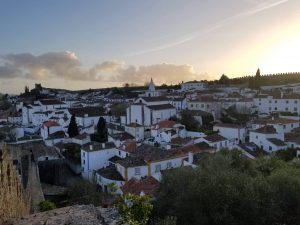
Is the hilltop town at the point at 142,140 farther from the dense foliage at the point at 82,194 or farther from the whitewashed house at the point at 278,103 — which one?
the dense foliage at the point at 82,194

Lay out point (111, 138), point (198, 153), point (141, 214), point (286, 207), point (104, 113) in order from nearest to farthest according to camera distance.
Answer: point (141, 214)
point (286, 207)
point (198, 153)
point (111, 138)
point (104, 113)

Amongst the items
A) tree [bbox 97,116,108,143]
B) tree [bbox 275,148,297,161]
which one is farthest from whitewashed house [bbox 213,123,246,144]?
tree [bbox 97,116,108,143]

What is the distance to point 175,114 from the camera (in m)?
43.5

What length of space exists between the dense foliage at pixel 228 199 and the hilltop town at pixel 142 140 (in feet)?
7.08

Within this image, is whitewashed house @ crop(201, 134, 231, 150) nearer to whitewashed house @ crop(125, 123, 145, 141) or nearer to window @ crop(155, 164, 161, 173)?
window @ crop(155, 164, 161, 173)

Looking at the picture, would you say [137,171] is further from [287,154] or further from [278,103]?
[278,103]

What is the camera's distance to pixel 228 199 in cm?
1495

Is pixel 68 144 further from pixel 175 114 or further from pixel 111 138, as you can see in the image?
pixel 175 114

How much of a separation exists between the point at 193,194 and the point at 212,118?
26718 millimetres

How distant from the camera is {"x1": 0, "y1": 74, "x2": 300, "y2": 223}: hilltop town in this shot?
2561 cm

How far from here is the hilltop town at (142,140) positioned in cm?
2561

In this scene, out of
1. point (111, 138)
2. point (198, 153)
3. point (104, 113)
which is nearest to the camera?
point (198, 153)

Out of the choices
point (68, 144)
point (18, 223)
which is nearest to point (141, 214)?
point (18, 223)

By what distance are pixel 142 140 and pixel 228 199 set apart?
20.9 m
